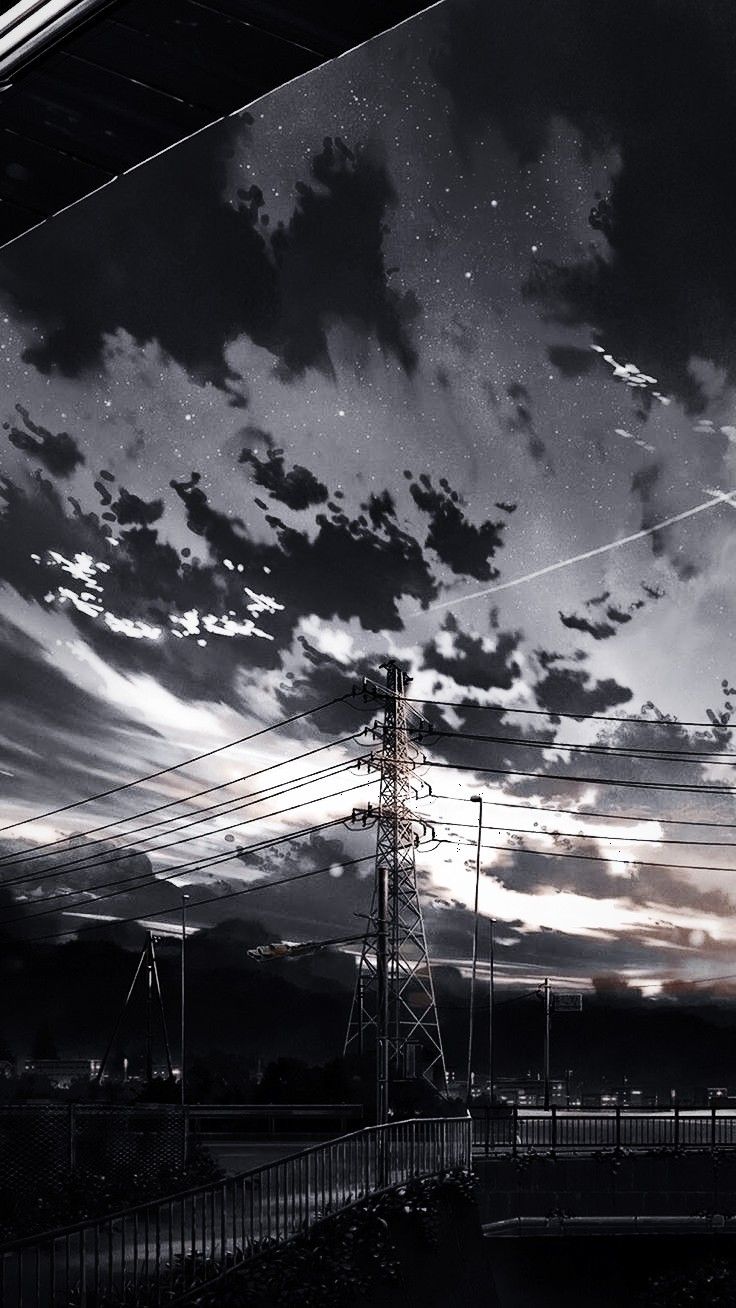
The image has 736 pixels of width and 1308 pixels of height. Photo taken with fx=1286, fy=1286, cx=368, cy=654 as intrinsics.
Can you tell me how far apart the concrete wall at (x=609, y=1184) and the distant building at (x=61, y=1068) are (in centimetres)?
7011

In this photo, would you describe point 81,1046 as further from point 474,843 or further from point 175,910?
point 474,843

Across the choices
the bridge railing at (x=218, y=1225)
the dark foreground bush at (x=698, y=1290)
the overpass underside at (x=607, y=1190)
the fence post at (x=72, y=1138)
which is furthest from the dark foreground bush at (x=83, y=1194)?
the dark foreground bush at (x=698, y=1290)

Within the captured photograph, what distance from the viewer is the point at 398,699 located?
3362 cm

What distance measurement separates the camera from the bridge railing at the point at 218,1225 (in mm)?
12516

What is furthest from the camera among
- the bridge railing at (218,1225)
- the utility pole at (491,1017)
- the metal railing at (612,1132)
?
the utility pole at (491,1017)

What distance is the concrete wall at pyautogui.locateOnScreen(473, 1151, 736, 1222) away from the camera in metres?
29.3

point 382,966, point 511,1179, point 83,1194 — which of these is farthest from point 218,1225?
point 511,1179

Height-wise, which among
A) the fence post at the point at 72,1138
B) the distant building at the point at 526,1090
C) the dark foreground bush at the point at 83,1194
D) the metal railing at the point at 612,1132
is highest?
the fence post at the point at 72,1138

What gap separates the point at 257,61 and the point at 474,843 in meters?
50.4

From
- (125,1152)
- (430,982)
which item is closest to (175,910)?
(430,982)

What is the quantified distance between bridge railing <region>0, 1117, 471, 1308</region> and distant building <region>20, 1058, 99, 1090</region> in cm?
7651

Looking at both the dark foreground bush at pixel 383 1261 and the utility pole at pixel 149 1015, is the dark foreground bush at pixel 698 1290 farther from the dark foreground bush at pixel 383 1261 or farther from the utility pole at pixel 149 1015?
the utility pole at pixel 149 1015

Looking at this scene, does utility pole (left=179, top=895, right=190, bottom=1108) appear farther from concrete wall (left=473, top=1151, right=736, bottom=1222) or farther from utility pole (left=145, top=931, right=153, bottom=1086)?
concrete wall (left=473, top=1151, right=736, bottom=1222)

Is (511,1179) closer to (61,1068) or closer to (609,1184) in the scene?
(609,1184)
